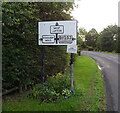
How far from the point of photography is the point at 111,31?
80.0 metres

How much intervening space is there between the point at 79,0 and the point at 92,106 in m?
5.49

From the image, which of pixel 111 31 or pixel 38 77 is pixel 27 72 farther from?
pixel 111 31

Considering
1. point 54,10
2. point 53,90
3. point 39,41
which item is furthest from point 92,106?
point 54,10

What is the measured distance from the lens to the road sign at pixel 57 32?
7.65 meters

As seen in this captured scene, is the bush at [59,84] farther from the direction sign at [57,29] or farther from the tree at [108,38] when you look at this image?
the tree at [108,38]

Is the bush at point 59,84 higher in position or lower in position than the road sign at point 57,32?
lower

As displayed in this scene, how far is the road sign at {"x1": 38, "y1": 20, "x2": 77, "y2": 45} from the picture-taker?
7652mm

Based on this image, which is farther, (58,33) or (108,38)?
Answer: (108,38)

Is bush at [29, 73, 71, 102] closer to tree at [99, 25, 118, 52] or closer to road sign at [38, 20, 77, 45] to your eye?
road sign at [38, 20, 77, 45]

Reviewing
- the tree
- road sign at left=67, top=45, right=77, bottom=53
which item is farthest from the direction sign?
the tree

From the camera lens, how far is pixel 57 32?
7.75 meters

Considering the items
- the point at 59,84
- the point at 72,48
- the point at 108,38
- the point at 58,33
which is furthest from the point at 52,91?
the point at 108,38

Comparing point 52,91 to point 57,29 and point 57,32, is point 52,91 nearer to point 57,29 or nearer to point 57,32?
point 57,32

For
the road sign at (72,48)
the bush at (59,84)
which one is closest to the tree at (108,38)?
the bush at (59,84)
